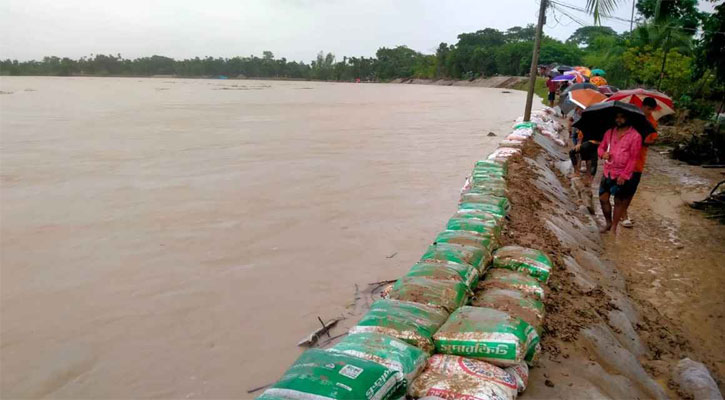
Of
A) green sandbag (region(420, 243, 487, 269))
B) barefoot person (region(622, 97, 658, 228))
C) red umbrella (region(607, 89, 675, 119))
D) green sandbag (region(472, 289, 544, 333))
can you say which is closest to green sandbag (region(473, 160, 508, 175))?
red umbrella (region(607, 89, 675, 119))

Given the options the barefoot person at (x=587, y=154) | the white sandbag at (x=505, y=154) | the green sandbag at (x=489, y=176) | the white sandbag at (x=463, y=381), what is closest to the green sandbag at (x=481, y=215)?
the green sandbag at (x=489, y=176)

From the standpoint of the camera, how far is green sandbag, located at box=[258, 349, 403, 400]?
1495 millimetres

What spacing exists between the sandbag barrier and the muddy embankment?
0.50 feet

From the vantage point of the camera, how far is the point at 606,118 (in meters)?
4.70

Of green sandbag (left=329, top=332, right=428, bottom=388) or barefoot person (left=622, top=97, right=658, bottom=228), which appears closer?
green sandbag (left=329, top=332, right=428, bottom=388)

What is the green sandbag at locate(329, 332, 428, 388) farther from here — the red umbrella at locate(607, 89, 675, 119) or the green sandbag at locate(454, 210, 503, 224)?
the red umbrella at locate(607, 89, 675, 119)

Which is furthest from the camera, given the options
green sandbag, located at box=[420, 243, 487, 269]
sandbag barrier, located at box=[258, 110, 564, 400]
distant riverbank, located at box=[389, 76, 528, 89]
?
distant riverbank, located at box=[389, 76, 528, 89]

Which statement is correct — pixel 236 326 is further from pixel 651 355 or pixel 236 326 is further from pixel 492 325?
pixel 651 355

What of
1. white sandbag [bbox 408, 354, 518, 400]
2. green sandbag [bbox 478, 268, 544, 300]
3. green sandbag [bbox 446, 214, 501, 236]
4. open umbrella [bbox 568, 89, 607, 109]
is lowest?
white sandbag [bbox 408, 354, 518, 400]

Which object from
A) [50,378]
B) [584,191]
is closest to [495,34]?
[584,191]

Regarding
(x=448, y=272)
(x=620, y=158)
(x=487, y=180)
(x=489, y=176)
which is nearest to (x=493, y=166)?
(x=489, y=176)

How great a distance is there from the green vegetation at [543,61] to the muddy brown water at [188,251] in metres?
4.64

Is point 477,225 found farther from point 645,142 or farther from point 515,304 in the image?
point 645,142

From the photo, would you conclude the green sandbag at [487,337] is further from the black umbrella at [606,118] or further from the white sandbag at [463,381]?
the black umbrella at [606,118]
